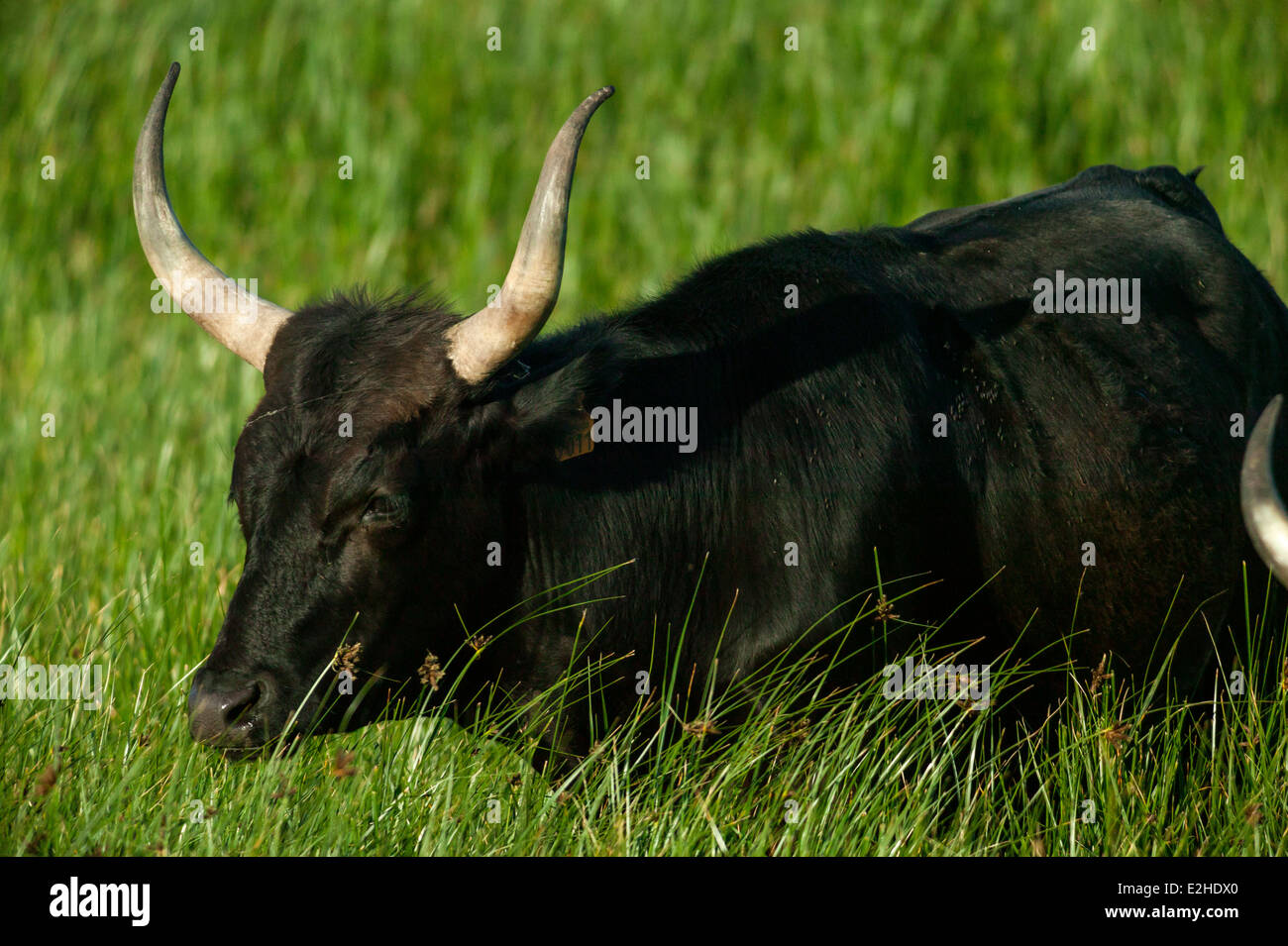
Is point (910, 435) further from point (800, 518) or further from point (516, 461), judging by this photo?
point (516, 461)

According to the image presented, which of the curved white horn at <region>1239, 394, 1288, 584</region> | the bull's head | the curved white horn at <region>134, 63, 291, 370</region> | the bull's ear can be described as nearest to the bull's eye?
the bull's head

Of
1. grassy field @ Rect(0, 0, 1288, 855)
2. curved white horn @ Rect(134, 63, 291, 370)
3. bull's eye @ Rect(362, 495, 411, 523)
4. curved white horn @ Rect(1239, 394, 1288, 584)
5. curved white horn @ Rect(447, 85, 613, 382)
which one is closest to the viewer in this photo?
curved white horn @ Rect(1239, 394, 1288, 584)

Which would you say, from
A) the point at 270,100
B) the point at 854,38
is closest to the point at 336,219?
the point at 270,100

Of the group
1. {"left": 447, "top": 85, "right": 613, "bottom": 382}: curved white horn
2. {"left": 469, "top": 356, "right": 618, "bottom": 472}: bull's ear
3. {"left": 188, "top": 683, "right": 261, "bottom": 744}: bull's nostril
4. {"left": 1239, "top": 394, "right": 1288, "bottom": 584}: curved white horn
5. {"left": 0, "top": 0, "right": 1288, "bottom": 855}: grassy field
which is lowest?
{"left": 188, "top": 683, "right": 261, "bottom": 744}: bull's nostril

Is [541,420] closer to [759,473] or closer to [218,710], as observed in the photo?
[759,473]

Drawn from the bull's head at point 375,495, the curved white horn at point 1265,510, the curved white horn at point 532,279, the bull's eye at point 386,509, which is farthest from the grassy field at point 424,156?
the curved white horn at point 1265,510

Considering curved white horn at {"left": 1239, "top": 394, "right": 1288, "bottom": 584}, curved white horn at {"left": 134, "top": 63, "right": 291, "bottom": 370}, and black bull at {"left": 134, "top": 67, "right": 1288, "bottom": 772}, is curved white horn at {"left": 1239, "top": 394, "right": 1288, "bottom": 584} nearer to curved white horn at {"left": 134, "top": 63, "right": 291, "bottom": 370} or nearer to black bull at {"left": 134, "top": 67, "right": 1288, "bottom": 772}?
black bull at {"left": 134, "top": 67, "right": 1288, "bottom": 772}

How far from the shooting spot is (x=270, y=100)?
425 inches

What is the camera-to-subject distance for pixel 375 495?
3.62 meters

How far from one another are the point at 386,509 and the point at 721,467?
932 mm

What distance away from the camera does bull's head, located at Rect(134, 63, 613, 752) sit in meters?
3.61

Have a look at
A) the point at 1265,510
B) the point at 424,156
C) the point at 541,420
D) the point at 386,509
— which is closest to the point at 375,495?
the point at 386,509

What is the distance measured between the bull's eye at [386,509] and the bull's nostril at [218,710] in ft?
1.65

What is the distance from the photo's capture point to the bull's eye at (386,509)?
3.62 m
